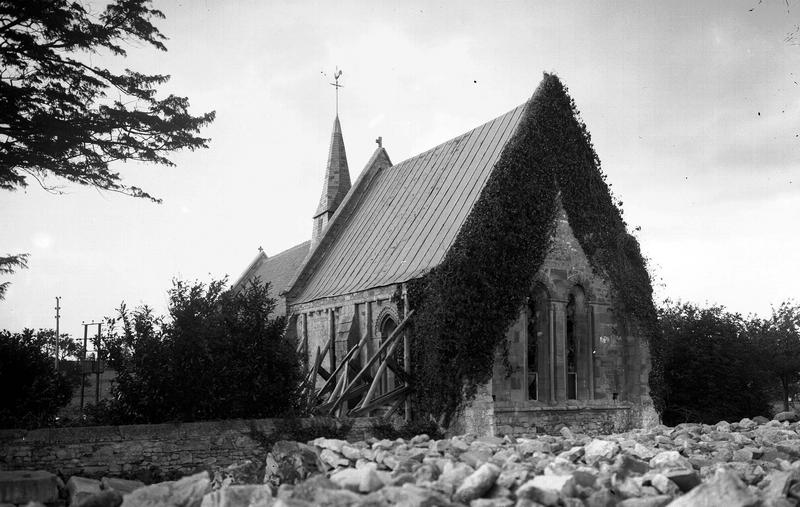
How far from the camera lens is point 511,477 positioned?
988 centimetres

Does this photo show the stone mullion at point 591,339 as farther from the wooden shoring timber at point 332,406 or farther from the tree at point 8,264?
the tree at point 8,264

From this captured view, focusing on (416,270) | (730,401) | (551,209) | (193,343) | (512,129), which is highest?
(512,129)

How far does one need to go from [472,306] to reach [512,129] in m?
6.17

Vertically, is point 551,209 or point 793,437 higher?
point 551,209

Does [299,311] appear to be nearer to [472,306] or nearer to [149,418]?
[472,306]

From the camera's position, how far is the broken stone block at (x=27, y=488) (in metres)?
11.9

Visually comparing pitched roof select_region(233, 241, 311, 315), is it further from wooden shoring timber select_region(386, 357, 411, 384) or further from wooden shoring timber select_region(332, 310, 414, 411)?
wooden shoring timber select_region(386, 357, 411, 384)

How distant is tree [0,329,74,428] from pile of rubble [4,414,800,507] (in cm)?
709

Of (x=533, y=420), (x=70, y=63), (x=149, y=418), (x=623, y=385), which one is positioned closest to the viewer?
(x=149, y=418)

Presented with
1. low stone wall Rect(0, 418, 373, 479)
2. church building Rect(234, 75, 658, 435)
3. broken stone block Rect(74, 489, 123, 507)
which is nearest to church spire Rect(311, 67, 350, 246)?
church building Rect(234, 75, 658, 435)

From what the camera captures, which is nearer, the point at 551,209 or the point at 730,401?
the point at 551,209

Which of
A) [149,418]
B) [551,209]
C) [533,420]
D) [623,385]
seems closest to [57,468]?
[149,418]

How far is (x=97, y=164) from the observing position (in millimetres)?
19172

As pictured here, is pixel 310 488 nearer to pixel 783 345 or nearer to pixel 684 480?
pixel 684 480
